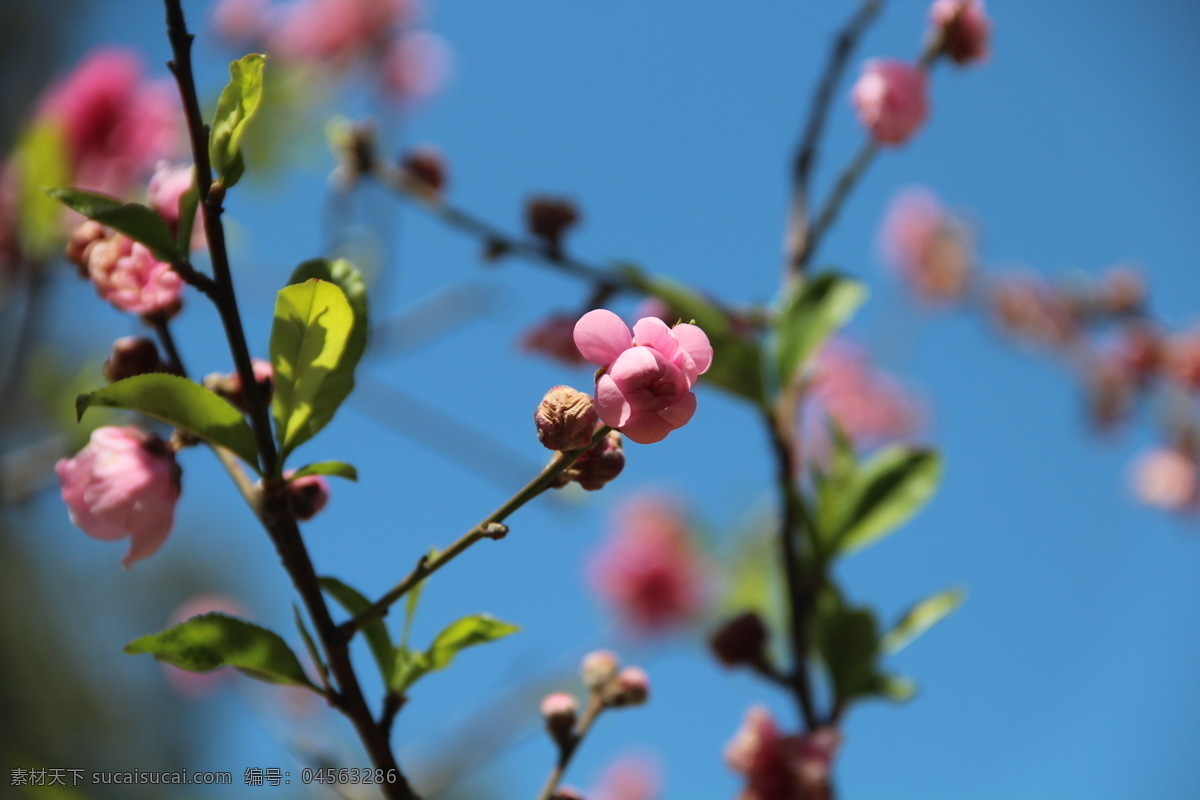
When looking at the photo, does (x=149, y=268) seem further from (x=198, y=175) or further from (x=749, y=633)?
(x=749, y=633)

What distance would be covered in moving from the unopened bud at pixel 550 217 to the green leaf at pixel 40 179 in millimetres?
744

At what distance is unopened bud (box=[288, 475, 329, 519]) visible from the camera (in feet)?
1.94

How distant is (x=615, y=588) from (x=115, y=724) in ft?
15.5

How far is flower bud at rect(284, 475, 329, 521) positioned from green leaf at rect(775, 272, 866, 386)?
63 cm

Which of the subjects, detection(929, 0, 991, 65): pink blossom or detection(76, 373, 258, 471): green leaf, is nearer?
detection(76, 373, 258, 471): green leaf

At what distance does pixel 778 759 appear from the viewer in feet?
2.90

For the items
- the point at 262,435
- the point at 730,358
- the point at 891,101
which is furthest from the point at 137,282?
the point at 891,101

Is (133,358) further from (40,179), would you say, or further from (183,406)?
(40,179)

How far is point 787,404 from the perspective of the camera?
1088 mm

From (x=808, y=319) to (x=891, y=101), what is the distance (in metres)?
0.26

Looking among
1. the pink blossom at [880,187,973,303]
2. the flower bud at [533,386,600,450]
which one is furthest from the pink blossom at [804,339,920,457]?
the flower bud at [533,386,600,450]

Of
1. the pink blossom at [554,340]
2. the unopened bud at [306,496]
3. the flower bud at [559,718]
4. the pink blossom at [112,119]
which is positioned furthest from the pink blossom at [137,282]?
the pink blossom at [112,119]

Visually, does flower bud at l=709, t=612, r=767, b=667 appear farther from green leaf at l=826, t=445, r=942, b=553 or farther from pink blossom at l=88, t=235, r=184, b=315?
pink blossom at l=88, t=235, r=184, b=315

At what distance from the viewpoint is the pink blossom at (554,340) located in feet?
4.17
